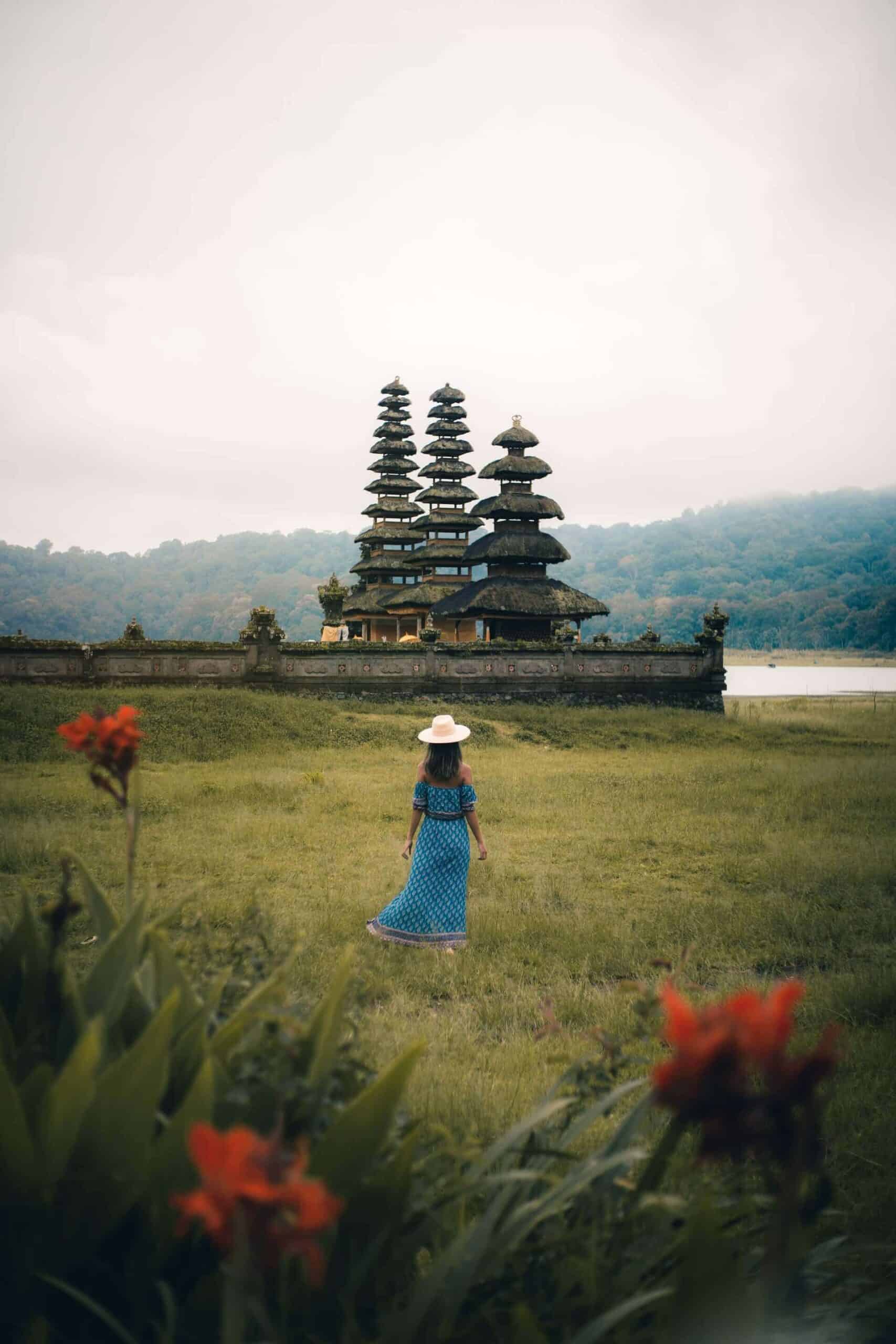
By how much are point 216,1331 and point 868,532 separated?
380ft

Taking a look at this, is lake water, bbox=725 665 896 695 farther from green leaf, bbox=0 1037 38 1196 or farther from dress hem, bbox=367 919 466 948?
green leaf, bbox=0 1037 38 1196

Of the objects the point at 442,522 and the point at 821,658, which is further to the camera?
the point at 821,658

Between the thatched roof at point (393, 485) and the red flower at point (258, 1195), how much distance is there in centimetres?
4108

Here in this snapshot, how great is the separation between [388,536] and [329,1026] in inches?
1538

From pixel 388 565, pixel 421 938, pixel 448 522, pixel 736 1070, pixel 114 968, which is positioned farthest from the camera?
pixel 388 565

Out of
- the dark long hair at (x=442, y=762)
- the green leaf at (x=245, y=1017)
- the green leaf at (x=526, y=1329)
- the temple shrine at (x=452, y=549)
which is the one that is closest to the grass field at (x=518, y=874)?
the green leaf at (x=245, y=1017)

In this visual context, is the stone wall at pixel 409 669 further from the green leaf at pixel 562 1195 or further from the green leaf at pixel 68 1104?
the green leaf at pixel 68 1104

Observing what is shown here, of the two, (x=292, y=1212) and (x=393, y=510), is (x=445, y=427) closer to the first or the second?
(x=393, y=510)

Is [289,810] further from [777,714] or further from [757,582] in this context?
[757,582]

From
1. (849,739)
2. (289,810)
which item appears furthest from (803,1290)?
(849,739)

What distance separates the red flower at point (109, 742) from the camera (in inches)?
85.7

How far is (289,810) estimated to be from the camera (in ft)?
37.3

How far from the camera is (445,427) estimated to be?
38562 mm

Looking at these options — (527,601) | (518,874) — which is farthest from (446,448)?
(518,874)
